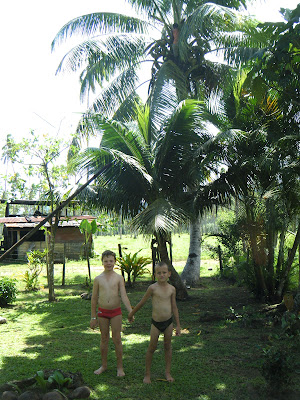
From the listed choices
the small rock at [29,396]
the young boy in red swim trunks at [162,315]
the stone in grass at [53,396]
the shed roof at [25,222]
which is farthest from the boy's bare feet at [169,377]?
the shed roof at [25,222]

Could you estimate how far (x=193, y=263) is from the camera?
14.1 metres

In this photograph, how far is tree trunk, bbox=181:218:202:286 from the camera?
13922 mm

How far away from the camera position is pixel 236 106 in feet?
34.0

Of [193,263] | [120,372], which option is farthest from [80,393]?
[193,263]

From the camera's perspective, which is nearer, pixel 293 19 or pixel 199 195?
pixel 293 19

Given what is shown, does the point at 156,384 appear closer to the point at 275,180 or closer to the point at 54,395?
the point at 54,395

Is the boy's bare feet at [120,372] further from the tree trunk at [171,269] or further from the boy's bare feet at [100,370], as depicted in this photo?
the tree trunk at [171,269]

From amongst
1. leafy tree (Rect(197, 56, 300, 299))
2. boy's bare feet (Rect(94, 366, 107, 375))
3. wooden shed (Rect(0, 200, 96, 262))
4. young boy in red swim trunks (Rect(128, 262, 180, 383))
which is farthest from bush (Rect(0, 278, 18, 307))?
wooden shed (Rect(0, 200, 96, 262))

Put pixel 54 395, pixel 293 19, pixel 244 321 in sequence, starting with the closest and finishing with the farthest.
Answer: pixel 54 395
pixel 293 19
pixel 244 321

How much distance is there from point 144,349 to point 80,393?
2197mm

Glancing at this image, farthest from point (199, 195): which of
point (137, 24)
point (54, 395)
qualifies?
point (137, 24)

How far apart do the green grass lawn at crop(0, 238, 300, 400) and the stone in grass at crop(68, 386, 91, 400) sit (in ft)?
0.38

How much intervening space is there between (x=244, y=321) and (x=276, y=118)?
454cm

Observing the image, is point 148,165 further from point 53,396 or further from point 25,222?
point 25,222
